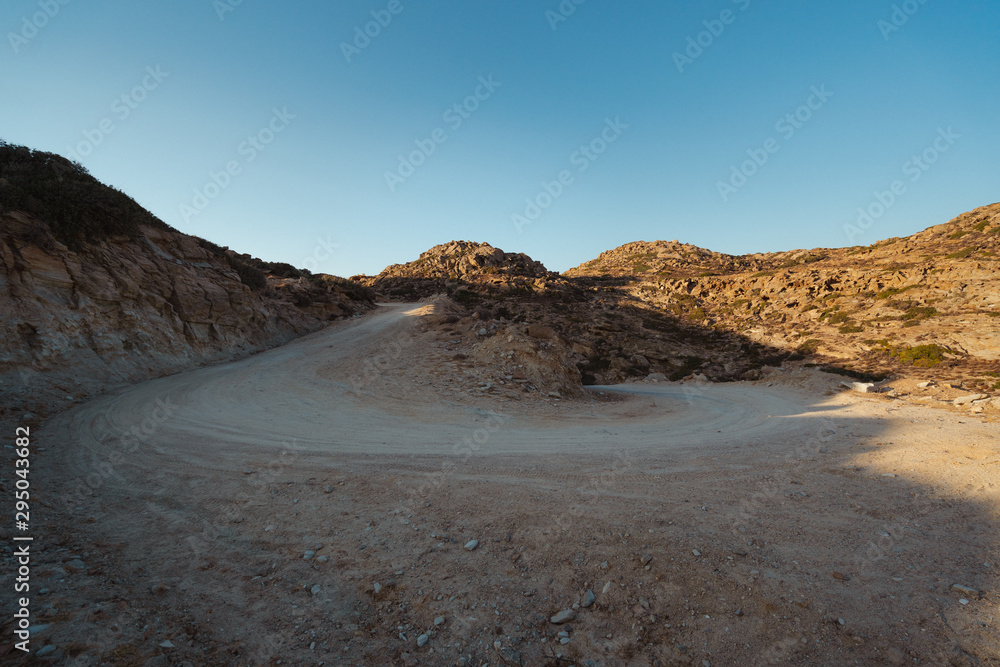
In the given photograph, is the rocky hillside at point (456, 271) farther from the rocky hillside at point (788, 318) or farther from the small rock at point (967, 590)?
the small rock at point (967, 590)

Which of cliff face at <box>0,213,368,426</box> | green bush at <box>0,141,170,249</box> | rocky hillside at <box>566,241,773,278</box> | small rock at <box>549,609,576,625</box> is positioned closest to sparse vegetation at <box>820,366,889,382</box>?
small rock at <box>549,609,576,625</box>

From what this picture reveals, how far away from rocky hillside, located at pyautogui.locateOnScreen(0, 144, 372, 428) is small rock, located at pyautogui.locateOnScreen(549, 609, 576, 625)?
1242cm

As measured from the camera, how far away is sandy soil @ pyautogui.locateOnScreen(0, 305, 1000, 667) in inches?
126

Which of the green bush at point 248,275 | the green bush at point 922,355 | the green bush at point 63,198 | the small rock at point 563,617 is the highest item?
the green bush at point 63,198

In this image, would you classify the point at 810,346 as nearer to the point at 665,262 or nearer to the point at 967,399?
the point at 967,399

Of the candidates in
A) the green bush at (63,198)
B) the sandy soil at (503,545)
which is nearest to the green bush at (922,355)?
the sandy soil at (503,545)

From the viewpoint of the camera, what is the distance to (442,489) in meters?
5.82

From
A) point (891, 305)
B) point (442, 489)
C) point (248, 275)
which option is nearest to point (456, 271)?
point (248, 275)

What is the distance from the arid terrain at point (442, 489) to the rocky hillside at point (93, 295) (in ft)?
0.28

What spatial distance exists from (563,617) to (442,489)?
109 inches

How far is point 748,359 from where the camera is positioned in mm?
24906

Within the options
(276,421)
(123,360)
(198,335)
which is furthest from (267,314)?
(276,421)

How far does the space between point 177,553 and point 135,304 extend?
14.9 meters

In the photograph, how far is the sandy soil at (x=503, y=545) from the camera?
3201 millimetres
